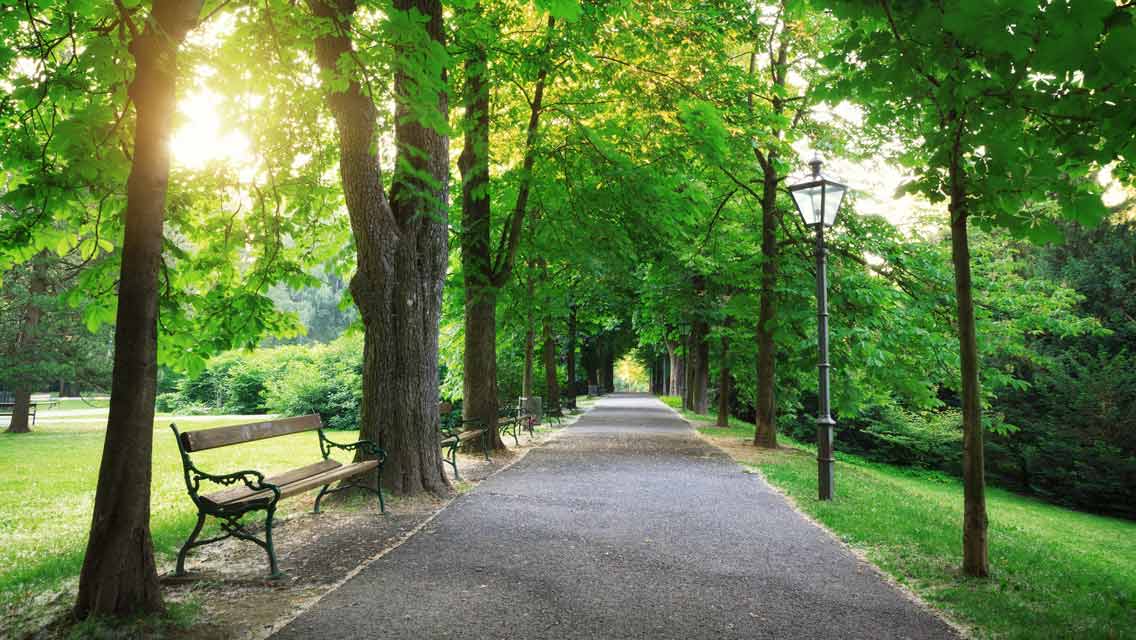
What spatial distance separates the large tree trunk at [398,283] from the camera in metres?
7.74

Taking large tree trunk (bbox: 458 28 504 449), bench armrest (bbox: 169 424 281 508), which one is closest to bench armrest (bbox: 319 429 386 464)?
bench armrest (bbox: 169 424 281 508)

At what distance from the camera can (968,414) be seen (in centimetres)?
557

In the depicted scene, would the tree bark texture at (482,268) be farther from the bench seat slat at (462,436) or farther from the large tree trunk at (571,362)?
the large tree trunk at (571,362)

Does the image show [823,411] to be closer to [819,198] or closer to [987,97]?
[819,198]

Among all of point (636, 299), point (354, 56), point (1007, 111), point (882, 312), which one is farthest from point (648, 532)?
point (636, 299)

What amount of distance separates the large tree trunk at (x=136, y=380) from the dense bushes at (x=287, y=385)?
14883 millimetres

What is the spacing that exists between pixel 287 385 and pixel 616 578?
20445mm

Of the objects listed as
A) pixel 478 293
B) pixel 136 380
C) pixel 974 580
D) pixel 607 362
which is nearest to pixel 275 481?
pixel 136 380

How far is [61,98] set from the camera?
16.9 feet

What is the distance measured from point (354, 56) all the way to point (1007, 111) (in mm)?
4754

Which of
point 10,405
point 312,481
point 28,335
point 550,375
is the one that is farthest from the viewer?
point 10,405

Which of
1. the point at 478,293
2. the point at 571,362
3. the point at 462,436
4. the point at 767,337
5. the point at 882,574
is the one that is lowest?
the point at 882,574

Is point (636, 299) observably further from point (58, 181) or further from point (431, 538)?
point (58, 181)

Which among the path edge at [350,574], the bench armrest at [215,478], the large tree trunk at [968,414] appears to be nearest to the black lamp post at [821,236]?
the large tree trunk at [968,414]
